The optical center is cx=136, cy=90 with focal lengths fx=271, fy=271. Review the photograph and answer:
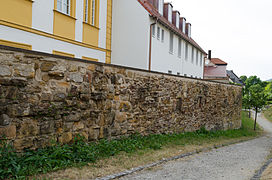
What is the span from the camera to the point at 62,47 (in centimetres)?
1132

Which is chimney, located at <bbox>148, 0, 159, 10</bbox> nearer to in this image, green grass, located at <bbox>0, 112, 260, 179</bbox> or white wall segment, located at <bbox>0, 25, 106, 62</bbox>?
white wall segment, located at <bbox>0, 25, 106, 62</bbox>

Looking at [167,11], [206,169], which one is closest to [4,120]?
[206,169]

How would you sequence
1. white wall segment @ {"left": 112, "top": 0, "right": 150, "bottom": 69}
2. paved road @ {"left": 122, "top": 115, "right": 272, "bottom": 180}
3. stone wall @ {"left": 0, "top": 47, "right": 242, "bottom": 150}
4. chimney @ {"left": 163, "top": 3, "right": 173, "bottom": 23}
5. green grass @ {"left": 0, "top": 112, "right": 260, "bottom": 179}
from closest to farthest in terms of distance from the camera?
green grass @ {"left": 0, "top": 112, "right": 260, "bottom": 179}, stone wall @ {"left": 0, "top": 47, "right": 242, "bottom": 150}, paved road @ {"left": 122, "top": 115, "right": 272, "bottom": 180}, white wall segment @ {"left": 112, "top": 0, "right": 150, "bottom": 69}, chimney @ {"left": 163, "top": 3, "right": 173, "bottom": 23}

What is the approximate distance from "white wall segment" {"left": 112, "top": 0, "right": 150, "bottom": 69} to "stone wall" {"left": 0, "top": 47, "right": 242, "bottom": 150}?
5525mm

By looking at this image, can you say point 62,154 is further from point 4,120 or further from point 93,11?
point 93,11

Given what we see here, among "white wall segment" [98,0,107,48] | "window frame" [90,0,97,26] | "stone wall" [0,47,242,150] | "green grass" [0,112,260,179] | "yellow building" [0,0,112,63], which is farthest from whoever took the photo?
"white wall segment" [98,0,107,48]

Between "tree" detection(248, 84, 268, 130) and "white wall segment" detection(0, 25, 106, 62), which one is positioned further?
"tree" detection(248, 84, 268, 130)

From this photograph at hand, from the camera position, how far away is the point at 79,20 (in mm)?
12148

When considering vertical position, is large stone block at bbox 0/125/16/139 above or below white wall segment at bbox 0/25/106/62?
below

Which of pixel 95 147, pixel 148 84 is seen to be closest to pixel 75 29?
pixel 148 84

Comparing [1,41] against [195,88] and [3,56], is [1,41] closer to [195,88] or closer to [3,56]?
[3,56]

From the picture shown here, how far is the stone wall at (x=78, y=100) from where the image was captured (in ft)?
15.8

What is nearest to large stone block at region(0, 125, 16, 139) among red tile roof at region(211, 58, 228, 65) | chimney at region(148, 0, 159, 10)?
chimney at region(148, 0, 159, 10)

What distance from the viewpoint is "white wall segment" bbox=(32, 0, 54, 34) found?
32.6 feet
